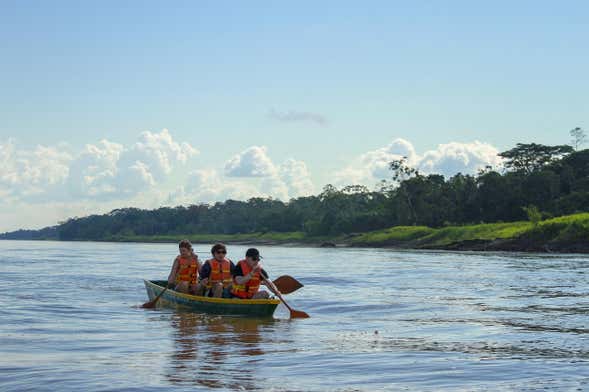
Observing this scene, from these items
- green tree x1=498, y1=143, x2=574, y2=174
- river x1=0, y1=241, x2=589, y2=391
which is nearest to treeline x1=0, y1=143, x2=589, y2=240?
green tree x1=498, y1=143, x2=574, y2=174

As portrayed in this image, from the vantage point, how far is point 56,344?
12523 millimetres

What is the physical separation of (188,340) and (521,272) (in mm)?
24160

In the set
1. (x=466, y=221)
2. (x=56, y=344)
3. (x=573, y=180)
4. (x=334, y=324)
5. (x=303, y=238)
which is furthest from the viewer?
(x=303, y=238)

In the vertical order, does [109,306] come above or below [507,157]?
below

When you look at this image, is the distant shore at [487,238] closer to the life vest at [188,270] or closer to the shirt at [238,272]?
the life vest at [188,270]

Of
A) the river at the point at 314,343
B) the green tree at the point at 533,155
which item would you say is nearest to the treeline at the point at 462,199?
the green tree at the point at 533,155

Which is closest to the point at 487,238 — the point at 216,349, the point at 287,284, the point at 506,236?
the point at 506,236

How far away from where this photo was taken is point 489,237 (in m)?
74.5

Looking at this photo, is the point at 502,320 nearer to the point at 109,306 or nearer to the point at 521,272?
the point at 109,306

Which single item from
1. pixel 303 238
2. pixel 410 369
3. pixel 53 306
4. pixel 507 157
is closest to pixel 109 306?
pixel 53 306

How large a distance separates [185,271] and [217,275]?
1626 mm

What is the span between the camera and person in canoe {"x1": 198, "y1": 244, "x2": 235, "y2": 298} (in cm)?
1738

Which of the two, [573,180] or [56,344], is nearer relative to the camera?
[56,344]

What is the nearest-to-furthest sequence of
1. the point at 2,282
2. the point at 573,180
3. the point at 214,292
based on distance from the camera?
1. the point at 214,292
2. the point at 2,282
3. the point at 573,180
